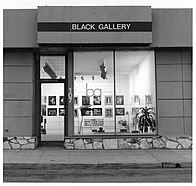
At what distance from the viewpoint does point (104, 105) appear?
12039 millimetres

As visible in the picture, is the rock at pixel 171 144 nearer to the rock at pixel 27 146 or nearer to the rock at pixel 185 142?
the rock at pixel 185 142

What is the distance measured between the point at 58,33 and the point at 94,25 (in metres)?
1.42

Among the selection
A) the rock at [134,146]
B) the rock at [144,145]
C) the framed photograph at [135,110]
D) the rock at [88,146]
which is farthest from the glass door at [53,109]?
the rock at [144,145]

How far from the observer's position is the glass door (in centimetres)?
1259

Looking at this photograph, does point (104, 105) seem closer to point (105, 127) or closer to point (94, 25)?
point (105, 127)

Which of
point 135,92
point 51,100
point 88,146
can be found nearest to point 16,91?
point 51,100

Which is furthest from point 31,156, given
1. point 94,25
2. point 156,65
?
point 156,65

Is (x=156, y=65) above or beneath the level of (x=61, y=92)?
above

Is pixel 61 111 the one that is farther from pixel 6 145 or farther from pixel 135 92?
pixel 135 92

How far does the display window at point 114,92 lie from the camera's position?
11945 mm

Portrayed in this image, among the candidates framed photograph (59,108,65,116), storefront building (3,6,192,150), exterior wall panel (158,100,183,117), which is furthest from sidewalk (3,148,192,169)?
framed photograph (59,108,65,116)

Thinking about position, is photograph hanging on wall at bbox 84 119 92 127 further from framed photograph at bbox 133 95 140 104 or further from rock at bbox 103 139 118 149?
framed photograph at bbox 133 95 140 104

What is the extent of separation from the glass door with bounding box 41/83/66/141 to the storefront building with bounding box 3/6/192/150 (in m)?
0.04

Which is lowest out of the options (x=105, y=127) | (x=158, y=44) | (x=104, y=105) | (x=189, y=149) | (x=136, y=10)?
(x=189, y=149)
